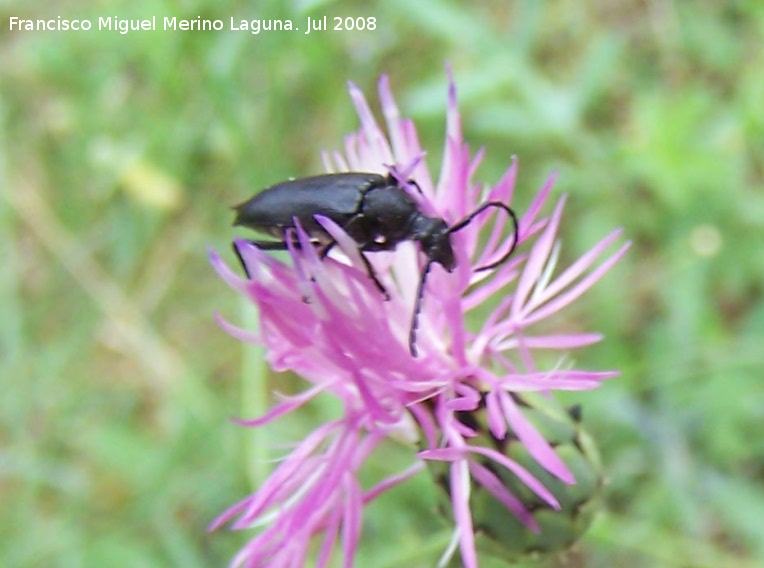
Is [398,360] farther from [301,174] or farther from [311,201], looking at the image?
[301,174]

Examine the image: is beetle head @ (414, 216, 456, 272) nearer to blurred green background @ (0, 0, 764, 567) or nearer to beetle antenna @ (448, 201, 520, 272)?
beetle antenna @ (448, 201, 520, 272)

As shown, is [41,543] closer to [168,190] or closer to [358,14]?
[168,190]

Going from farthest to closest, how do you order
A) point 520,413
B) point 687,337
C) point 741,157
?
point 741,157
point 687,337
point 520,413

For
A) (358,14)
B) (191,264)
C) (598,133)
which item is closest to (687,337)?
(598,133)

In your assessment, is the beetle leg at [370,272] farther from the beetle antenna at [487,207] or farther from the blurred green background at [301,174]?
the blurred green background at [301,174]

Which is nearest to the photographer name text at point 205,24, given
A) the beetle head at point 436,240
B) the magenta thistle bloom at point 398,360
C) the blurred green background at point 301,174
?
the blurred green background at point 301,174

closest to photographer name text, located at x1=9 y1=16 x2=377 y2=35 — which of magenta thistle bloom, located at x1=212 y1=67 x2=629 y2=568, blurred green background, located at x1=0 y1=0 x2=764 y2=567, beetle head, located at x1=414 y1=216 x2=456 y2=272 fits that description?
blurred green background, located at x1=0 y1=0 x2=764 y2=567
